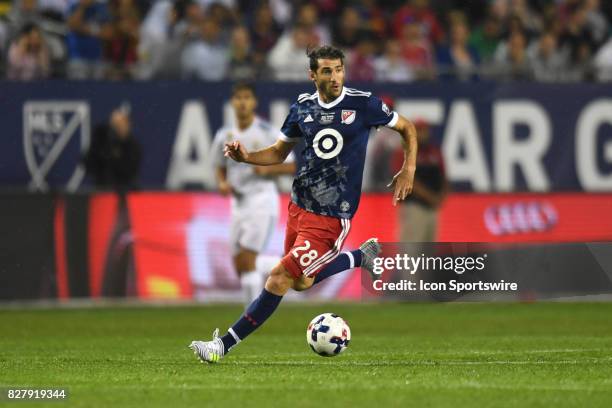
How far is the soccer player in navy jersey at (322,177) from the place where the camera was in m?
10.7

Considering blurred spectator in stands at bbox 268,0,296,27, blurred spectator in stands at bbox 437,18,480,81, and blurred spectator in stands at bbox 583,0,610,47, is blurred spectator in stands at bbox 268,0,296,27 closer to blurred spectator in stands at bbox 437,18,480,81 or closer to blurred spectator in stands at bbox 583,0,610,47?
blurred spectator in stands at bbox 437,18,480,81

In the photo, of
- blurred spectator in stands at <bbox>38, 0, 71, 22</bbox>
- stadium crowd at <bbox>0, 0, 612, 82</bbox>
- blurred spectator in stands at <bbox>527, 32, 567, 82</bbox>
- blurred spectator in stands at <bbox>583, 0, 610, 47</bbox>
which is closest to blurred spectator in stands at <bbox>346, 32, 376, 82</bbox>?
stadium crowd at <bbox>0, 0, 612, 82</bbox>

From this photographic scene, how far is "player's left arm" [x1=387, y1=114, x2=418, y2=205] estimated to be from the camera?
1058cm

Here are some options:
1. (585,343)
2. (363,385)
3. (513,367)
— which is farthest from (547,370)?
(585,343)

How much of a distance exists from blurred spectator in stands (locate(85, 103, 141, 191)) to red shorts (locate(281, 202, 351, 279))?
30.6 ft

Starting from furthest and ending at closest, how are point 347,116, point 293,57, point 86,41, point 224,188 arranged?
point 293,57 → point 86,41 → point 224,188 → point 347,116

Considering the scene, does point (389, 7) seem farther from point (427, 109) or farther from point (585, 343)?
point (585, 343)

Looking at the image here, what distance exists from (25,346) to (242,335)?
348cm

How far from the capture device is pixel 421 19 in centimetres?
2256

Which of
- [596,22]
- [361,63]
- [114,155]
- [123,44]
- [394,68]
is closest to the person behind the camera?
[114,155]

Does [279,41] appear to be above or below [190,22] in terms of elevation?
below

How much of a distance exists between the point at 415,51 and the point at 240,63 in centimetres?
280

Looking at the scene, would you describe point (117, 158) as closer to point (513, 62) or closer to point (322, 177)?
point (513, 62)

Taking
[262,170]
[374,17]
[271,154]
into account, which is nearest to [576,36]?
[374,17]
